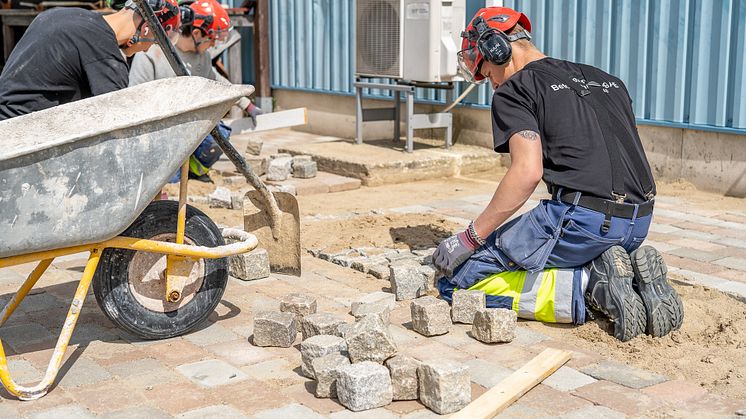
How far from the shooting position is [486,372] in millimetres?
3852

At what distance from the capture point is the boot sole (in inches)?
166

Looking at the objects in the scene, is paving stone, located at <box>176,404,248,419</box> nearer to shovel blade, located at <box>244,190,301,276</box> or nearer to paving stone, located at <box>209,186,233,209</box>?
shovel blade, located at <box>244,190,301,276</box>

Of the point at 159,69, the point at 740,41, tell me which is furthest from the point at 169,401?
the point at 740,41

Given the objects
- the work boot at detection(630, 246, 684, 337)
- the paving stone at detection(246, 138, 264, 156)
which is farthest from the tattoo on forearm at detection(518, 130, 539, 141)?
the paving stone at detection(246, 138, 264, 156)

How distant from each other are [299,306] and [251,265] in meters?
0.85

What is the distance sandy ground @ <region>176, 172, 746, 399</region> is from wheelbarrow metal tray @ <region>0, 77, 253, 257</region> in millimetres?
1894

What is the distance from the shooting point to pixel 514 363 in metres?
3.96

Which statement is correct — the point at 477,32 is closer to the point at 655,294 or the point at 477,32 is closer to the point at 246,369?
the point at 655,294

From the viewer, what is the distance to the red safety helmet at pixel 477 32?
4.71 meters

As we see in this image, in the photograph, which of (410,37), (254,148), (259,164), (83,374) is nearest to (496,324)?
(83,374)

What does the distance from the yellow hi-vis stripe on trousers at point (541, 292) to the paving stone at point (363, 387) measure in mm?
1191

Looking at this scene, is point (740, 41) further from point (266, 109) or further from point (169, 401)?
point (266, 109)

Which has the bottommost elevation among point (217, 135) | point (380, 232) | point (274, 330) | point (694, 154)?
point (380, 232)

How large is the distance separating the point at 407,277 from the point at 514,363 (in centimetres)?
107
